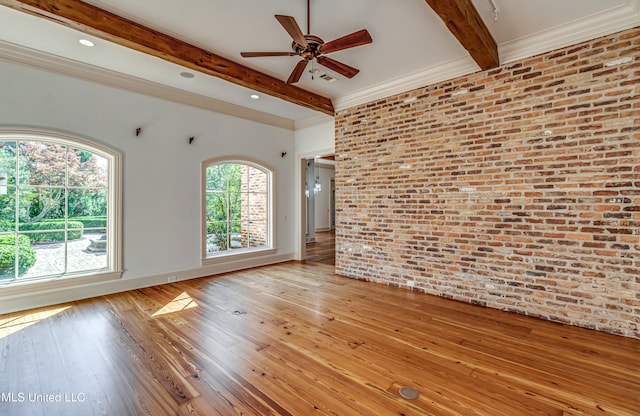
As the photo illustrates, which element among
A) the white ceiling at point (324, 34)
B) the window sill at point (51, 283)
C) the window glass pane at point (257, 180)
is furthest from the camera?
the window glass pane at point (257, 180)

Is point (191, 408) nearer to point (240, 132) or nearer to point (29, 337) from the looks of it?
point (29, 337)

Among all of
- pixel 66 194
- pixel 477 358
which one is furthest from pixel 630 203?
pixel 66 194

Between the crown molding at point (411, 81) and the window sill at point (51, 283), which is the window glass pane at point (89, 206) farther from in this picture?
the crown molding at point (411, 81)

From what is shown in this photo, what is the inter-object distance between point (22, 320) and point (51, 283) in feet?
1.93

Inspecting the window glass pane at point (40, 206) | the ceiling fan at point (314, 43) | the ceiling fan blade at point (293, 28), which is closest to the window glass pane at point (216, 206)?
the window glass pane at point (40, 206)

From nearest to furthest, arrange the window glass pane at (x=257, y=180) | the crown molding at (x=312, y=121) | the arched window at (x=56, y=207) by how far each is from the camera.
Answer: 1. the arched window at (x=56, y=207)
2. the crown molding at (x=312, y=121)
3. the window glass pane at (x=257, y=180)

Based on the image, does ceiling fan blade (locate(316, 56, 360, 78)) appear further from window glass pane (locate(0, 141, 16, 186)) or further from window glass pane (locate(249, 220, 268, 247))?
window glass pane (locate(0, 141, 16, 186))

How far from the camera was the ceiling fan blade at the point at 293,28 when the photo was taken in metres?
2.30

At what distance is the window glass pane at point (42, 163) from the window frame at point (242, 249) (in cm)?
183

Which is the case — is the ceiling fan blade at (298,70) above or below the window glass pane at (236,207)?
above

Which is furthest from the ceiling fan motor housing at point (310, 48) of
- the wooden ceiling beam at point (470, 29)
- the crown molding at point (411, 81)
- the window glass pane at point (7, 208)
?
the window glass pane at point (7, 208)

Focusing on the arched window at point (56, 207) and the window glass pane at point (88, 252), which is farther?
the window glass pane at point (88, 252)

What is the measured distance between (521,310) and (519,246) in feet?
2.40

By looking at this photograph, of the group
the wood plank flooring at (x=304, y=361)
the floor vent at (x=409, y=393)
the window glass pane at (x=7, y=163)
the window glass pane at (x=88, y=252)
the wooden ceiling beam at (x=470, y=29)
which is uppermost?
the wooden ceiling beam at (x=470, y=29)
